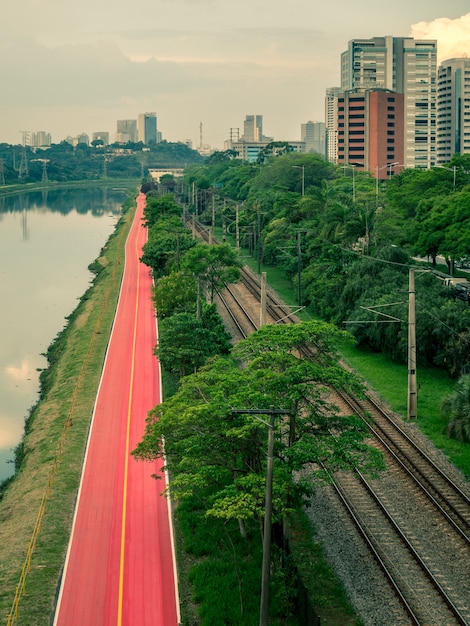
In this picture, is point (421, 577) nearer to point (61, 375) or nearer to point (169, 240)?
point (61, 375)

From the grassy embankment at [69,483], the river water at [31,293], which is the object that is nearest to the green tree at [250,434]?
the grassy embankment at [69,483]

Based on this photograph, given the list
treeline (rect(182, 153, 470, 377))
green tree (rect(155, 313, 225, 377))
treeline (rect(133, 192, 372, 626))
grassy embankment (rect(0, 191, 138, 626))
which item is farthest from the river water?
treeline (rect(182, 153, 470, 377))

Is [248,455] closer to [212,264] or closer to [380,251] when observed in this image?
[212,264]

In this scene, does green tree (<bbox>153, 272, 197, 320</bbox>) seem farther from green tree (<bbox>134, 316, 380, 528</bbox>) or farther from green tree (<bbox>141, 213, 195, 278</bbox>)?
green tree (<bbox>134, 316, 380, 528</bbox>)

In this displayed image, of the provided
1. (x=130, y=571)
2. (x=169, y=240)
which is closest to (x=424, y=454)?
(x=130, y=571)

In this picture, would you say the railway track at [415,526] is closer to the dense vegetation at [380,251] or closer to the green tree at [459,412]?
the green tree at [459,412]

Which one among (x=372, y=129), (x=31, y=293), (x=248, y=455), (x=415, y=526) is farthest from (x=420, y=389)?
(x=372, y=129)

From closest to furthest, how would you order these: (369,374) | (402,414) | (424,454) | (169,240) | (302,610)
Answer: (302,610) → (424,454) → (402,414) → (369,374) → (169,240)
